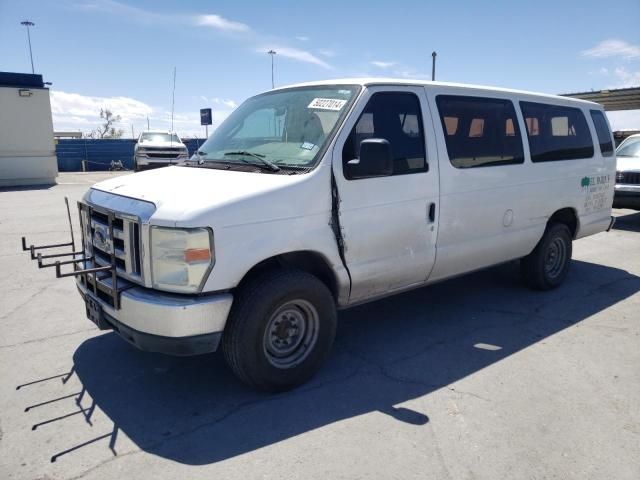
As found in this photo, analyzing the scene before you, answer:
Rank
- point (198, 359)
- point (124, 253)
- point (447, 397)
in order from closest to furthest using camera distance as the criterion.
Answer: point (124, 253)
point (447, 397)
point (198, 359)

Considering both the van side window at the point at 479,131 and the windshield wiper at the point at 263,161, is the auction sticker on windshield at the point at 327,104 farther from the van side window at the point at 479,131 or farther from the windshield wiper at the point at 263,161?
the van side window at the point at 479,131

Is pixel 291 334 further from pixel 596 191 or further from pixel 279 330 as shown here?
pixel 596 191

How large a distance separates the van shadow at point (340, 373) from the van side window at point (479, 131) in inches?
61.7

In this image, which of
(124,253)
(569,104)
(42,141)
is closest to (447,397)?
(124,253)

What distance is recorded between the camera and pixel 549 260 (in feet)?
19.0

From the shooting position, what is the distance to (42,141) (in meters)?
17.7

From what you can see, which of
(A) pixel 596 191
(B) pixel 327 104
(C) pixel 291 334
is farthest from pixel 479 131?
(C) pixel 291 334

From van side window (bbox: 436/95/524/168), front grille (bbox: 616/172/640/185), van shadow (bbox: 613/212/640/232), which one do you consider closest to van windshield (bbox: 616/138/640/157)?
front grille (bbox: 616/172/640/185)

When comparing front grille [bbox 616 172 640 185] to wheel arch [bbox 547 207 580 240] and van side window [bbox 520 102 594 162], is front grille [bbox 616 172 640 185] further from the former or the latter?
wheel arch [bbox 547 207 580 240]

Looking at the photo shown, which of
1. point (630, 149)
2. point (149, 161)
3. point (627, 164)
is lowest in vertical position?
point (149, 161)

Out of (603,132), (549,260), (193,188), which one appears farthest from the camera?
(603,132)

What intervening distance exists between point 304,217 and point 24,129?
17785 millimetres

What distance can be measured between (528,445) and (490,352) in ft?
4.25

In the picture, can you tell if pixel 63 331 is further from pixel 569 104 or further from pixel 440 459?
pixel 569 104
